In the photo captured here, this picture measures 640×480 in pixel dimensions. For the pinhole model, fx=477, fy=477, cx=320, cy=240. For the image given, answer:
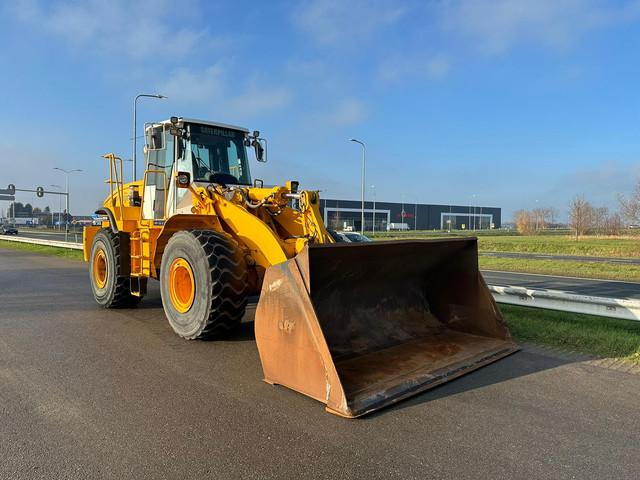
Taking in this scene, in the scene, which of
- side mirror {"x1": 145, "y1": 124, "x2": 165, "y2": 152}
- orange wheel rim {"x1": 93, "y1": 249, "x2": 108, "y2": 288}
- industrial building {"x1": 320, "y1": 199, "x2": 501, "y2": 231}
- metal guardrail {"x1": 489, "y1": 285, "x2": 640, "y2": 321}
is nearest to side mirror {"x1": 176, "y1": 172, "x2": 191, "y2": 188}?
side mirror {"x1": 145, "y1": 124, "x2": 165, "y2": 152}

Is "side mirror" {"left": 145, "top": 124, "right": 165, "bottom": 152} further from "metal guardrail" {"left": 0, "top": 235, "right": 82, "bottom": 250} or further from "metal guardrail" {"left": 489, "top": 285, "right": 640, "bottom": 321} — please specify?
"metal guardrail" {"left": 0, "top": 235, "right": 82, "bottom": 250}

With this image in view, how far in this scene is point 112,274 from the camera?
26.4 ft

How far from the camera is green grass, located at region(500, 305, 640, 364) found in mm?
5648

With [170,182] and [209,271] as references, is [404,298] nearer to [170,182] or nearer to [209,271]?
[209,271]

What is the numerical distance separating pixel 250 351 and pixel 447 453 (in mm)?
2936

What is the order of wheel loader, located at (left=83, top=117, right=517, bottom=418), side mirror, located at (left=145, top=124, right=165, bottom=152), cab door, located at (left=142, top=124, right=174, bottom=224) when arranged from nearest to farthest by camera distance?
wheel loader, located at (left=83, top=117, right=517, bottom=418) < side mirror, located at (left=145, top=124, right=165, bottom=152) < cab door, located at (left=142, top=124, right=174, bottom=224)

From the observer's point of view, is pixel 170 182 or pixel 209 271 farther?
pixel 170 182

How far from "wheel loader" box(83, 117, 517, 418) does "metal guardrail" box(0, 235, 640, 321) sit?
1.23 m

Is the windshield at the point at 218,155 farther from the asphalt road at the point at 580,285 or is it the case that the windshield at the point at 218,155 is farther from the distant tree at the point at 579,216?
the distant tree at the point at 579,216

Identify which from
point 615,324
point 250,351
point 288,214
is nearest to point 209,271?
point 250,351

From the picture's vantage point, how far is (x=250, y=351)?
559cm

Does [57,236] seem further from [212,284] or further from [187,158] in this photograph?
[212,284]

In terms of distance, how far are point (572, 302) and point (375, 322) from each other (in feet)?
9.34

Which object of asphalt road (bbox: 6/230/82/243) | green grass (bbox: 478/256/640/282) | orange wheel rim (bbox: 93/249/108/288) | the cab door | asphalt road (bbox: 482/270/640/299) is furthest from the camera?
asphalt road (bbox: 6/230/82/243)
